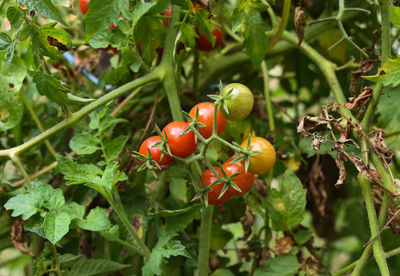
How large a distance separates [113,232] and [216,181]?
0.20 m

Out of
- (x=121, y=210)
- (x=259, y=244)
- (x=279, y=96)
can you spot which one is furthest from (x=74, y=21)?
(x=279, y=96)

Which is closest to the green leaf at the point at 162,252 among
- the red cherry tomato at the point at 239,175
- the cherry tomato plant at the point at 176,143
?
the cherry tomato plant at the point at 176,143

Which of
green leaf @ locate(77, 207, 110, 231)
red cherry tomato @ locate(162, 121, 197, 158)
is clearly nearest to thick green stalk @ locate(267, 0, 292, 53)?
red cherry tomato @ locate(162, 121, 197, 158)

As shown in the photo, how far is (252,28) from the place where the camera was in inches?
29.2

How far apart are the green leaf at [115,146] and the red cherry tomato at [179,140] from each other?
13 centimetres

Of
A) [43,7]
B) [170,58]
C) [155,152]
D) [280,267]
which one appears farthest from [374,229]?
[43,7]

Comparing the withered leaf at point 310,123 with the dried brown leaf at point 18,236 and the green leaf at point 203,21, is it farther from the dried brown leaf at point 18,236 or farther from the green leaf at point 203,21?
the dried brown leaf at point 18,236

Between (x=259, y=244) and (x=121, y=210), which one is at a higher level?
(x=121, y=210)

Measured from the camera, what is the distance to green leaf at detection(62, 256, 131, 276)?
0.71 metres

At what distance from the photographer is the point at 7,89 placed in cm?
85

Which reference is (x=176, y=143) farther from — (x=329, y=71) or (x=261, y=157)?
(x=329, y=71)

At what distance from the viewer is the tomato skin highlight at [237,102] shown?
57 cm

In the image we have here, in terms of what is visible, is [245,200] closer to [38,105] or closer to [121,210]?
[121,210]

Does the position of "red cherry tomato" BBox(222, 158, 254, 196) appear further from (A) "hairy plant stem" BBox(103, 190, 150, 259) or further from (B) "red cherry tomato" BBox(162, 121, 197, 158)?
(A) "hairy plant stem" BBox(103, 190, 150, 259)
